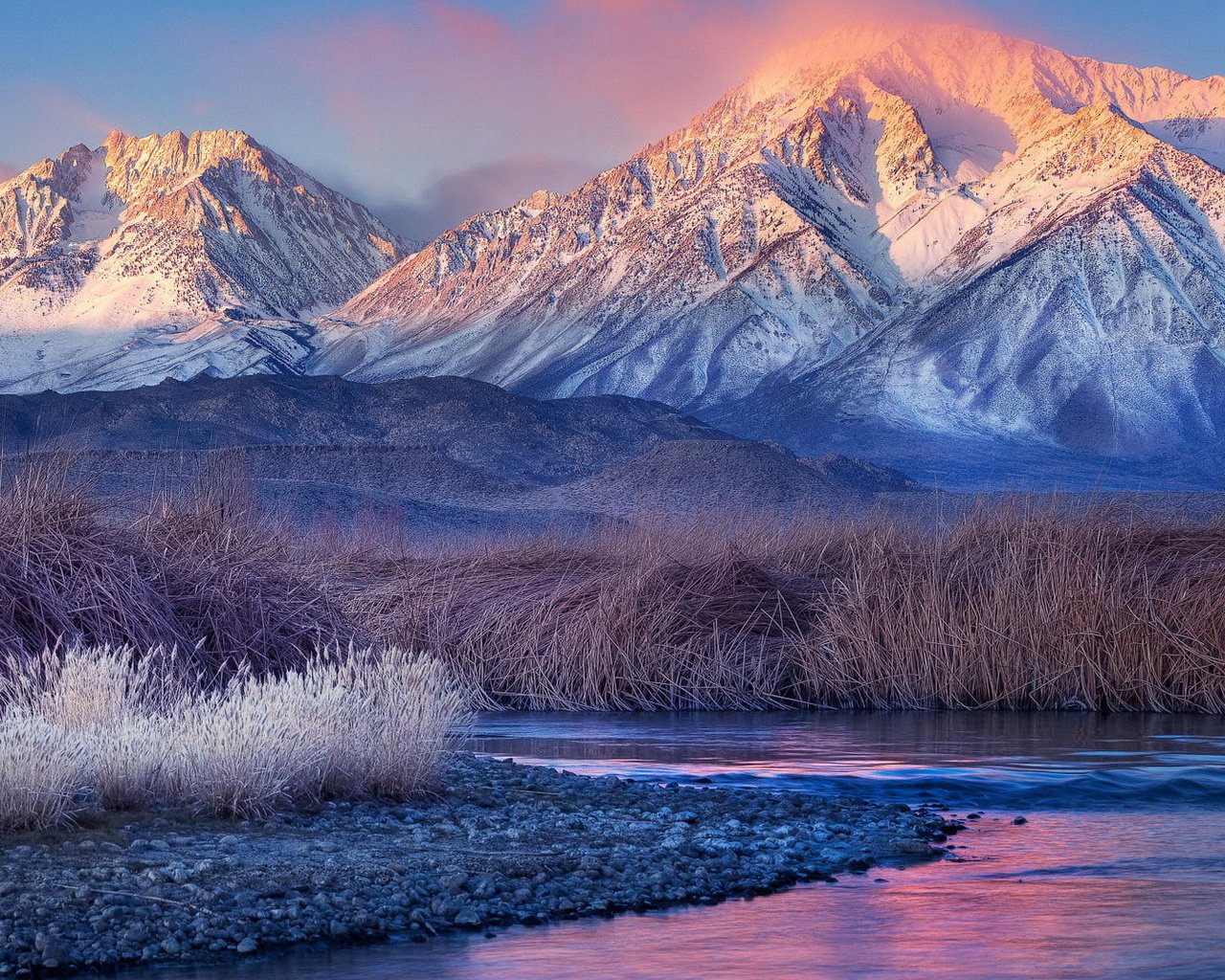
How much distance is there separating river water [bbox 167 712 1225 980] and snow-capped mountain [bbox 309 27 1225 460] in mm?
96912

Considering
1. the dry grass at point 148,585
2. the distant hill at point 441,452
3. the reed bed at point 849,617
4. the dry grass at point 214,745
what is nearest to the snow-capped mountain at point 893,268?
the distant hill at point 441,452

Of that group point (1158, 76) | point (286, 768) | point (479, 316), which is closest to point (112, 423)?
point (286, 768)

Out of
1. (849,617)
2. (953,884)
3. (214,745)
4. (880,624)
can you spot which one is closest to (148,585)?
(214,745)

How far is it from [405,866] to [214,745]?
5.04 feet

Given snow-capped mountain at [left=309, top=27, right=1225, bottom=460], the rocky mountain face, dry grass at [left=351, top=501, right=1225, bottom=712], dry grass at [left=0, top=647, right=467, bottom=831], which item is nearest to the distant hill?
dry grass at [left=351, top=501, right=1225, bottom=712]

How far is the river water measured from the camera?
7215mm

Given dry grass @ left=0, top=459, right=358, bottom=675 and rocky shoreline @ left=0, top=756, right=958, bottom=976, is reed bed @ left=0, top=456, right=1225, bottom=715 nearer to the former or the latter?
dry grass @ left=0, top=459, right=358, bottom=675

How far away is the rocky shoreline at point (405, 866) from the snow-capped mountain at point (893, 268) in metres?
101

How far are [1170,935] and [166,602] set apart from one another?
26.0ft

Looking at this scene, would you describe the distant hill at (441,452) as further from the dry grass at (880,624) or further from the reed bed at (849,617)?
the dry grass at (880,624)

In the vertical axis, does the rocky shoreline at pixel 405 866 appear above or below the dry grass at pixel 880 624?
below

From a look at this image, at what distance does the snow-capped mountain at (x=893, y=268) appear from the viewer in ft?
387

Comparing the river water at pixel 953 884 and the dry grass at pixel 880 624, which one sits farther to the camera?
the dry grass at pixel 880 624

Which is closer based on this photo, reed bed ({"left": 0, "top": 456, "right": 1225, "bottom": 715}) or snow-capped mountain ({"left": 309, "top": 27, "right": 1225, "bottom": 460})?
reed bed ({"left": 0, "top": 456, "right": 1225, "bottom": 715})
